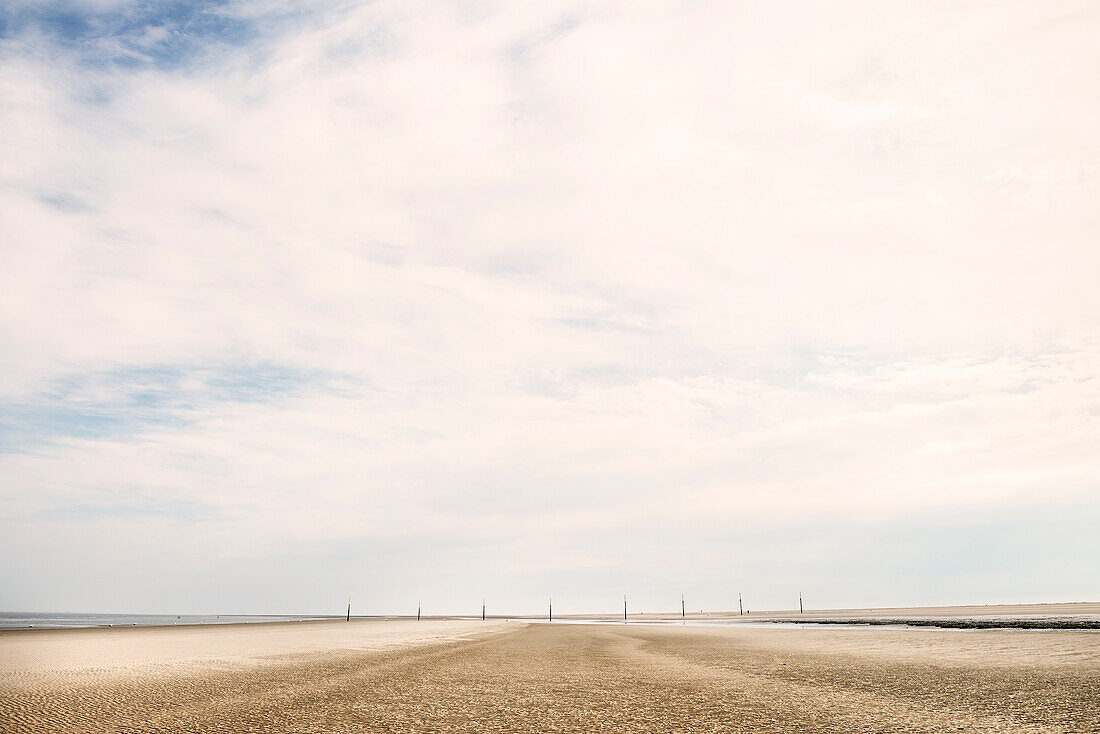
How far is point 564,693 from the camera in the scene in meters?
16.2

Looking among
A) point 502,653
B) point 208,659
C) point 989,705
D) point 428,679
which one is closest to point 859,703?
point 989,705

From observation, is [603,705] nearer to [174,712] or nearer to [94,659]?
[174,712]

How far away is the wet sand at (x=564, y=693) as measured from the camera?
1209 centimetres

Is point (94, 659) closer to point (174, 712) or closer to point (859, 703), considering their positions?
point (174, 712)

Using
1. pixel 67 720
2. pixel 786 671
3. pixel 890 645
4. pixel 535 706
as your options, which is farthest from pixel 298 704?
pixel 890 645

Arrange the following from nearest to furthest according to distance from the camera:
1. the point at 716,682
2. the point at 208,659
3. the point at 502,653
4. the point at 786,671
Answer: the point at 716,682 → the point at 786,671 → the point at 208,659 → the point at 502,653

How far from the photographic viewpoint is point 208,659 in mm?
26422

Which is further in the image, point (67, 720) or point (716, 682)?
point (716, 682)

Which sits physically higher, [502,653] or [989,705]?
[989,705]

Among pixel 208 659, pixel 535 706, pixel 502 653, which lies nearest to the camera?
pixel 535 706

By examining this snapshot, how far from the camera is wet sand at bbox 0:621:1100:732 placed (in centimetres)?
1209

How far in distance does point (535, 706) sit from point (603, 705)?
150 centimetres

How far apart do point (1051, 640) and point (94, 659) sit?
44.5 m

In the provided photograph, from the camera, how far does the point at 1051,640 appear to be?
32719mm
